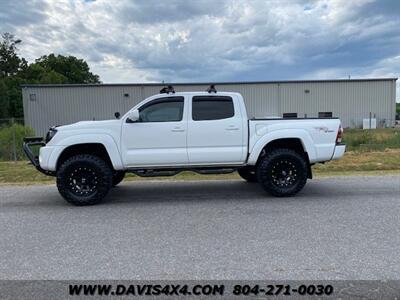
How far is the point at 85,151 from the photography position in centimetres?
688

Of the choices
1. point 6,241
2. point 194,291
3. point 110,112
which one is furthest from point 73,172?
point 110,112

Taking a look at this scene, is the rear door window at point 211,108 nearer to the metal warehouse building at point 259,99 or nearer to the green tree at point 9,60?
the metal warehouse building at point 259,99

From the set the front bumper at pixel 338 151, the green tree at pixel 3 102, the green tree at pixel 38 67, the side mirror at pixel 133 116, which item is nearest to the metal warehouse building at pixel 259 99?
the front bumper at pixel 338 151

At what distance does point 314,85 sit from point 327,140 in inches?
1227

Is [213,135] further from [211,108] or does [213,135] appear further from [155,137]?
[155,137]

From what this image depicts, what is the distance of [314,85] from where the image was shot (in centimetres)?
3622

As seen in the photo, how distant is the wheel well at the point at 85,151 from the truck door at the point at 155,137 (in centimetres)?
43

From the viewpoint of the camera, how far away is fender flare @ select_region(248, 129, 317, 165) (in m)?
6.90

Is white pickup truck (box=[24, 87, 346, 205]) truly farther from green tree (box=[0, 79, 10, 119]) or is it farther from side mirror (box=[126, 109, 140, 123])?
green tree (box=[0, 79, 10, 119])

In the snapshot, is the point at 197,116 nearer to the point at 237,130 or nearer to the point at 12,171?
the point at 237,130

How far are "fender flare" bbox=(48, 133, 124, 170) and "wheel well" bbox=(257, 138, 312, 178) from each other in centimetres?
283

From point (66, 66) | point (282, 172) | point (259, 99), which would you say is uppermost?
point (66, 66)

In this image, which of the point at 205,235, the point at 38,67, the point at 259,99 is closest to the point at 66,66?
the point at 38,67

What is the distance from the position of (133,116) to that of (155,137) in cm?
56
